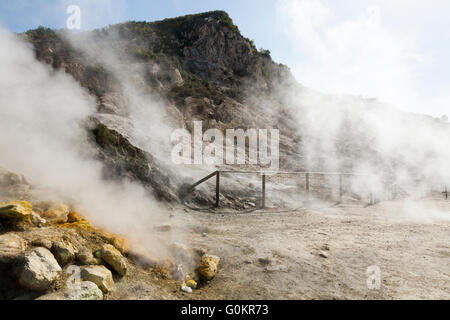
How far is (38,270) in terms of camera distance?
2.07m

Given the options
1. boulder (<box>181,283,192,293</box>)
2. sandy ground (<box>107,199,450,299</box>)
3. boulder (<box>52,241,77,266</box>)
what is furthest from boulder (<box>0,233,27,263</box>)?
boulder (<box>181,283,192,293</box>)

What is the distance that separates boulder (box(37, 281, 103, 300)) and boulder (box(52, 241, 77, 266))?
360mm

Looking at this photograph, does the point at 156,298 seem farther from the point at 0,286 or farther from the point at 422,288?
the point at 422,288

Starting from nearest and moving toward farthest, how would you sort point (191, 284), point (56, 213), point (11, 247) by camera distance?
point (11, 247)
point (191, 284)
point (56, 213)

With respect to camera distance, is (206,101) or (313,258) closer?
(313,258)

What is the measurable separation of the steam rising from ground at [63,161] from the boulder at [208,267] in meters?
0.62

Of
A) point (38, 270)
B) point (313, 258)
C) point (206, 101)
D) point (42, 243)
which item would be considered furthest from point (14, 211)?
point (206, 101)

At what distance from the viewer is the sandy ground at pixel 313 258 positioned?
2646mm

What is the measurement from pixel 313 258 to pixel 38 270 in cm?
321

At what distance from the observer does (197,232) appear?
15.9ft

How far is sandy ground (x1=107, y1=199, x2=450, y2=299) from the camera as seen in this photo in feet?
8.68

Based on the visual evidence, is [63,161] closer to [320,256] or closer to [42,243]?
[42,243]

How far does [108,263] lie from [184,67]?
2597 centimetres

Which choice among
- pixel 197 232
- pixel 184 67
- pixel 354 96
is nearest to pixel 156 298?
pixel 197 232
